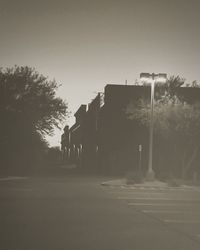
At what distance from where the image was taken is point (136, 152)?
6744 centimetres

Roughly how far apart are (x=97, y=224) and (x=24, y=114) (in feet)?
126

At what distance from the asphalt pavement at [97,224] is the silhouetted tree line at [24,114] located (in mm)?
28946

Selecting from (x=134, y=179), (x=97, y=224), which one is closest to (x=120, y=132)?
(x=134, y=179)

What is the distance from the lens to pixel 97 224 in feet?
49.9

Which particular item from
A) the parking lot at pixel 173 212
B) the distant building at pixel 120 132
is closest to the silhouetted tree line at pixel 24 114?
the distant building at pixel 120 132

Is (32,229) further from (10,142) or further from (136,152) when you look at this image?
(136,152)

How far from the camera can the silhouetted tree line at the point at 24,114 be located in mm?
52062

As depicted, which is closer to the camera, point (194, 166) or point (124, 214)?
point (124, 214)

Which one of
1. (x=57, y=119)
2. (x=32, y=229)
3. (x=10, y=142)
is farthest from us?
(x=57, y=119)

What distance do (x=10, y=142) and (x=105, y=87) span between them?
903 inches

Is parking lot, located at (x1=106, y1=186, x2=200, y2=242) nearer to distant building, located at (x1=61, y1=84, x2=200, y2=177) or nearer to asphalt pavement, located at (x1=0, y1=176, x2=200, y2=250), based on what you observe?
asphalt pavement, located at (x1=0, y1=176, x2=200, y2=250)

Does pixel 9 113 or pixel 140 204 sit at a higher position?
pixel 9 113

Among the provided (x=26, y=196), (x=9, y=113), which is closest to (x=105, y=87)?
(x=9, y=113)

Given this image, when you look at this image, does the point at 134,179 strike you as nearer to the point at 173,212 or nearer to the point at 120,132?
the point at 173,212
